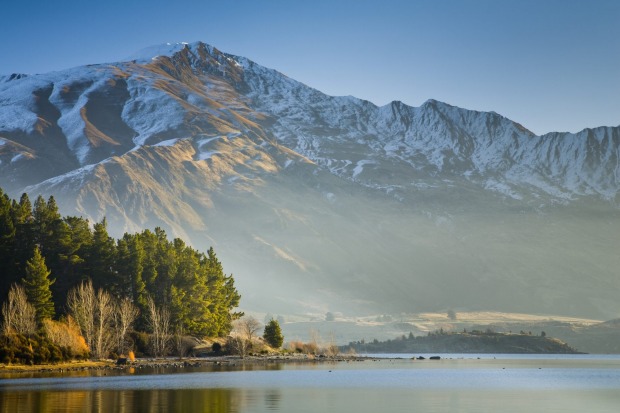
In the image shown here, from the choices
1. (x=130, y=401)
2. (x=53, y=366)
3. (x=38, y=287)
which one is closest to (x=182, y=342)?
(x=38, y=287)

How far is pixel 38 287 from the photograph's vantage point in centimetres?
16262

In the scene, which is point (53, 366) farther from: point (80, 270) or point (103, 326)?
point (80, 270)

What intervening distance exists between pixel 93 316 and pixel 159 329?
63.6ft

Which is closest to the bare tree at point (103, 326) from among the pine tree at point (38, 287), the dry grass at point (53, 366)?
the dry grass at point (53, 366)

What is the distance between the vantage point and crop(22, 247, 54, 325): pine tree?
162000 millimetres

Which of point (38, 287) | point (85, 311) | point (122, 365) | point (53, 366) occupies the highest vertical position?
point (38, 287)

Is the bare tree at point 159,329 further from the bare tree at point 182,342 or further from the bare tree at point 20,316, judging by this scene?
the bare tree at point 20,316

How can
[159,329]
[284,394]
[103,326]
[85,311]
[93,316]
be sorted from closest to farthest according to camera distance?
[284,394] → [85,311] → [103,326] → [93,316] → [159,329]

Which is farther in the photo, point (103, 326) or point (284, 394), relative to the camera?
point (103, 326)

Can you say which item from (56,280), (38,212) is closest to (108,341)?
(56,280)

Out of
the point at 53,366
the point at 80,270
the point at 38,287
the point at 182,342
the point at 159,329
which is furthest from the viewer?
the point at 182,342

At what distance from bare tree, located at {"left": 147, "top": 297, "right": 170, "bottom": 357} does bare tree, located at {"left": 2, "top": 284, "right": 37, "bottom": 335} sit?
29.3m

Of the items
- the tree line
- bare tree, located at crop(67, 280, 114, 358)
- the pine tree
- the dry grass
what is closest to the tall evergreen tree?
the tree line

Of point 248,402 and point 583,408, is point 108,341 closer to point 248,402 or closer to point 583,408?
point 248,402
